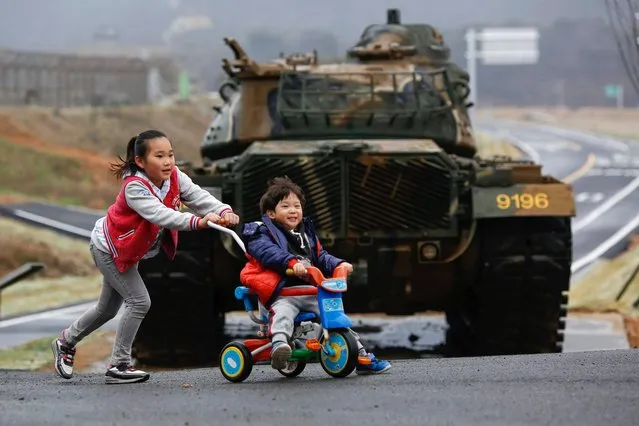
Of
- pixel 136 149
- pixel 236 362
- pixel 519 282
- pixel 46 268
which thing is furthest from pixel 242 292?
pixel 46 268

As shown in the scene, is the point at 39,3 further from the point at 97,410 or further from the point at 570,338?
the point at 97,410

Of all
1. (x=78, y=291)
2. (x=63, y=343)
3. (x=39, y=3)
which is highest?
(x=39, y=3)

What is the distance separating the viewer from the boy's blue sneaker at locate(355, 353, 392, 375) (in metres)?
9.54

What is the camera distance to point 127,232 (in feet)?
31.2

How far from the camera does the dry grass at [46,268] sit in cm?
2495

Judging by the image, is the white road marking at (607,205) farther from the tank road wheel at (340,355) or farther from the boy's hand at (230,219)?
the boy's hand at (230,219)

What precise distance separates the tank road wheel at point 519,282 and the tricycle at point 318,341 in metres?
5.59

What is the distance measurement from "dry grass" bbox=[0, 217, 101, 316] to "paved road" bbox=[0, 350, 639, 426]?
14107 millimetres

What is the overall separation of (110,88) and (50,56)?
4.37 metres

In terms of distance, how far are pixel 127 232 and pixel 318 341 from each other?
4.08 feet

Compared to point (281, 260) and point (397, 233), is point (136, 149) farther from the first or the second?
point (397, 233)

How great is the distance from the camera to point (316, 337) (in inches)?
374

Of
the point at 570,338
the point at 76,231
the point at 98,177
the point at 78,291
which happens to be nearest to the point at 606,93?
the point at 98,177

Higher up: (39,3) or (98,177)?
(39,3)
